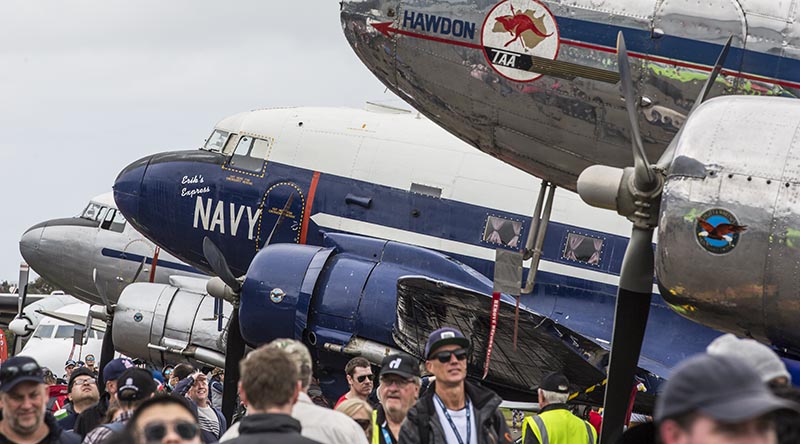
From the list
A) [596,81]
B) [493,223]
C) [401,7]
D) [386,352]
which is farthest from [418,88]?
[493,223]

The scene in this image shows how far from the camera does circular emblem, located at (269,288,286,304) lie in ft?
46.9

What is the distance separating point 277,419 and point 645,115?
640 centimetres

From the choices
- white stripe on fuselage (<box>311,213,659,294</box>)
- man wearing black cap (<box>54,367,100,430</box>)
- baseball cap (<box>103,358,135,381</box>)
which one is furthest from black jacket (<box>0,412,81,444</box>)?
white stripe on fuselage (<box>311,213,659,294</box>)

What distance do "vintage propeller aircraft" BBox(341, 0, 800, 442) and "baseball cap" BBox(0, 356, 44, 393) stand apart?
13.8 ft

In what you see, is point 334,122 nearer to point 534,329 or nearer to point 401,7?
point 534,329

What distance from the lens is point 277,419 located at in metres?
4.46

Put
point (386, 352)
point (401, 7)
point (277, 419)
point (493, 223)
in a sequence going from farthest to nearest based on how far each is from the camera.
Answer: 1. point (493, 223)
2. point (386, 352)
3. point (401, 7)
4. point (277, 419)

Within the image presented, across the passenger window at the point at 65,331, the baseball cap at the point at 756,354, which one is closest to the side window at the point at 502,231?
the baseball cap at the point at 756,354

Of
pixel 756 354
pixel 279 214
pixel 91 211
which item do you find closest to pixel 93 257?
pixel 91 211

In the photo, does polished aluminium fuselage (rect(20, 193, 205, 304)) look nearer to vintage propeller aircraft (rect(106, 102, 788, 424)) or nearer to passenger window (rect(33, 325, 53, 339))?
vintage propeller aircraft (rect(106, 102, 788, 424))

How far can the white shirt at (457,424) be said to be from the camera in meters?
6.46

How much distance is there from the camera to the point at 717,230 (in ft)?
25.9

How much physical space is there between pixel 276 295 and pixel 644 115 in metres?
5.73

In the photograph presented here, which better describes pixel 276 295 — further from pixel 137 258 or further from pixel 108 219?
pixel 108 219
